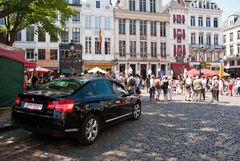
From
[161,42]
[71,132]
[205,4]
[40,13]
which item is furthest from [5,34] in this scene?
[205,4]

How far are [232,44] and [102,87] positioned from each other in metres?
53.9

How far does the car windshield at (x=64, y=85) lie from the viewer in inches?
231

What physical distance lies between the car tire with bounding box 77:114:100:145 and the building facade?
104 feet

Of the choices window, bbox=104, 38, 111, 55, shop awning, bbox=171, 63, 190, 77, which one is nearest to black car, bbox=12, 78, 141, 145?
window, bbox=104, 38, 111, 55

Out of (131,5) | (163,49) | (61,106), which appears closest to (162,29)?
(163,49)

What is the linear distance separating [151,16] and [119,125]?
35.2m

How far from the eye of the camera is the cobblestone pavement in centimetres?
491

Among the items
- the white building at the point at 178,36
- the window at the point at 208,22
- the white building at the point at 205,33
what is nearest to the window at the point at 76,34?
the white building at the point at 178,36

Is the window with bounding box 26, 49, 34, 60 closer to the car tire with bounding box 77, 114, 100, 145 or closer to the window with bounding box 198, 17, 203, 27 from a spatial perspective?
the window with bounding box 198, 17, 203, 27

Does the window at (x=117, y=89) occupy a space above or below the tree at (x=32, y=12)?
below

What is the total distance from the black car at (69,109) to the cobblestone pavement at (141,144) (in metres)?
0.43

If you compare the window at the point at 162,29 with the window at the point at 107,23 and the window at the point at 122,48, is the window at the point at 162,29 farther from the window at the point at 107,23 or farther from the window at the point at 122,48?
the window at the point at 107,23

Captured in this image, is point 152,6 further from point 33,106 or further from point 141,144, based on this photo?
point 33,106

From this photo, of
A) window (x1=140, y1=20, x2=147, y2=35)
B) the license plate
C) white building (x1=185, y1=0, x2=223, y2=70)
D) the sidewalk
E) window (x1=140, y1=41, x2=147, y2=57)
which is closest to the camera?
the license plate
